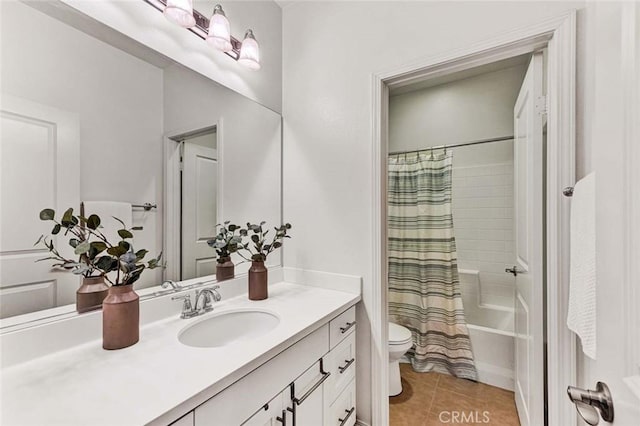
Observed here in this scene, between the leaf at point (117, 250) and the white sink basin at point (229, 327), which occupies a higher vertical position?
the leaf at point (117, 250)

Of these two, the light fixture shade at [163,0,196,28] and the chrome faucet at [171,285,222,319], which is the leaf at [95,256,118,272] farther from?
the light fixture shade at [163,0,196,28]

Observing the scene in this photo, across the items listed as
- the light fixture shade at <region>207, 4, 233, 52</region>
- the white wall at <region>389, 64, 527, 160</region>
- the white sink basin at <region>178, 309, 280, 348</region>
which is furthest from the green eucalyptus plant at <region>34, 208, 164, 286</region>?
the white wall at <region>389, 64, 527, 160</region>

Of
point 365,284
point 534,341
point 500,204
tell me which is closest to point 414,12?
point 365,284

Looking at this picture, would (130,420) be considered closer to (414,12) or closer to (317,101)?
(317,101)

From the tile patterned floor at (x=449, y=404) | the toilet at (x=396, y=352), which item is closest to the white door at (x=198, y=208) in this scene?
the toilet at (x=396, y=352)

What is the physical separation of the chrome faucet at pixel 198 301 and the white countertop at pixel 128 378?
9 centimetres

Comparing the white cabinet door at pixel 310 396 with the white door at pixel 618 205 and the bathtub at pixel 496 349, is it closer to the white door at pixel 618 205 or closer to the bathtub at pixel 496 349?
the white door at pixel 618 205

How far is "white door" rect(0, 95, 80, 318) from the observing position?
835 mm

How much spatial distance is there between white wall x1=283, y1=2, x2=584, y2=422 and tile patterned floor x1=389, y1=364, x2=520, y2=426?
0.45 metres

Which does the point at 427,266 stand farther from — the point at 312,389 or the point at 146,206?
the point at 146,206

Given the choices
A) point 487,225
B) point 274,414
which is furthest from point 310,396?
point 487,225

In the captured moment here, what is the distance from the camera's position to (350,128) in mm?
1571

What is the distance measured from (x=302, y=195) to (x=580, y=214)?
4.14 feet

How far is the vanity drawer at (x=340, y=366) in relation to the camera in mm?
1248
